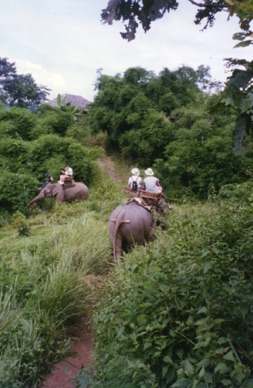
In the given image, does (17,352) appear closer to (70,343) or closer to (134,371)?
(70,343)

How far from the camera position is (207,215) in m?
4.43

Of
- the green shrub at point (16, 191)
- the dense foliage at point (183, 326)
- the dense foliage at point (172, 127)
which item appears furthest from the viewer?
the dense foliage at point (172, 127)

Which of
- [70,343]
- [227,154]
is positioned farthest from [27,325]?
[227,154]

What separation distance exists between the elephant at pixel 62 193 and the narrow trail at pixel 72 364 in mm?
6503

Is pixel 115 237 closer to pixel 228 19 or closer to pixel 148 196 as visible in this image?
pixel 148 196

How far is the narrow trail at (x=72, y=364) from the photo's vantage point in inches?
134

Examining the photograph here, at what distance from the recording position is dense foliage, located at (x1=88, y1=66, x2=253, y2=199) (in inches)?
463

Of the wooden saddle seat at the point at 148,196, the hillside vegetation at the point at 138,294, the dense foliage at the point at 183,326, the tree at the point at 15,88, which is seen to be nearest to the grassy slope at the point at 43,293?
the hillside vegetation at the point at 138,294

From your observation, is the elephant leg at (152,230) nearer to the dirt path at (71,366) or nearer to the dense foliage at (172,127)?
the dirt path at (71,366)

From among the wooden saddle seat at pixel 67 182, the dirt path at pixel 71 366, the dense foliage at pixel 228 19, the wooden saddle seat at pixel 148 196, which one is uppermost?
the dense foliage at pixel 228 19

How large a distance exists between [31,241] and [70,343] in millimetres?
2639

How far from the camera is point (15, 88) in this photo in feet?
68.5

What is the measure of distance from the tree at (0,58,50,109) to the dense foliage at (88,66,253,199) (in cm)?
523

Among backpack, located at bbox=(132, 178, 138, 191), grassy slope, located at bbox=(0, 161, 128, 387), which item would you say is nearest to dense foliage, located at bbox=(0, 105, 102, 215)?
grassy slope, located at bbox=(0, 161, 128, 387)
